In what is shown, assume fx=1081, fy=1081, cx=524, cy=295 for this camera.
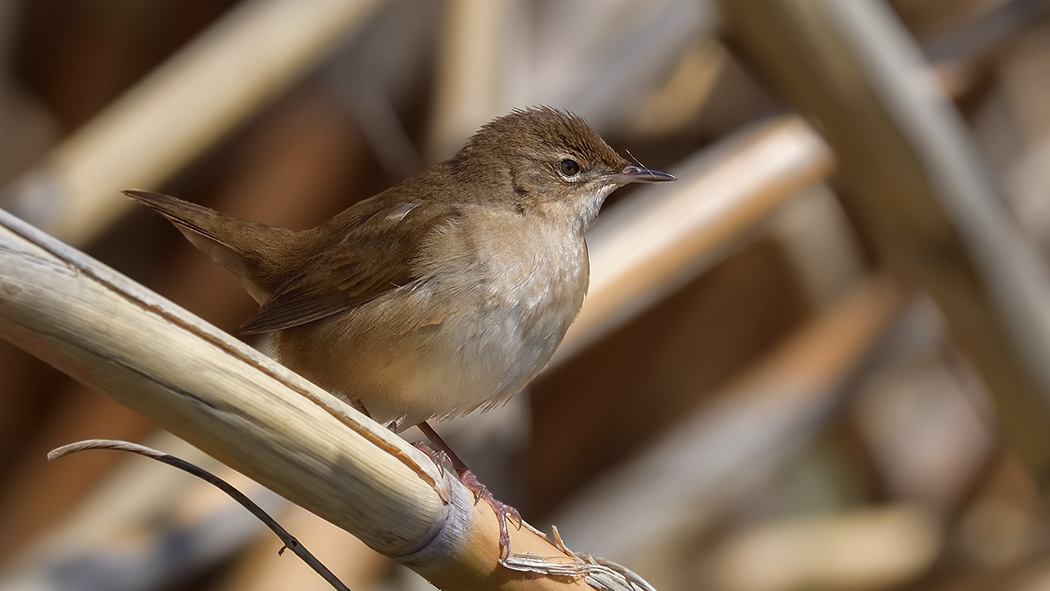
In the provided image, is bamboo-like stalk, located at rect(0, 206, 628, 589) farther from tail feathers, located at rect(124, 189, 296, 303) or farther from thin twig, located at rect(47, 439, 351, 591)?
tail feathers, located at rect(124, 189, 296, 303)

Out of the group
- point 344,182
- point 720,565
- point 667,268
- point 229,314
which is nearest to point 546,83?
point 344,182

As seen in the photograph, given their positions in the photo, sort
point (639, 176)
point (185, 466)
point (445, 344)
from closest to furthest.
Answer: point (185, 466)
point (445, 344)
point (639, 176)

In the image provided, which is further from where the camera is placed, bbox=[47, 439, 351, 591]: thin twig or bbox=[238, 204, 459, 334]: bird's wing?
bbox=[238, 204, 459, 334]: bird's wing

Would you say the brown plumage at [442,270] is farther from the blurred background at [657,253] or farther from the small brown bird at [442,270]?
the blurred background at [657,253]

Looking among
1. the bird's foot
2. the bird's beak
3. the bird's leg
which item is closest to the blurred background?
the bird's beak

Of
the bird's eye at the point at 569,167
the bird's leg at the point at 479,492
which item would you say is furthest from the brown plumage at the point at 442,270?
the bird's leg at the point at 479,492

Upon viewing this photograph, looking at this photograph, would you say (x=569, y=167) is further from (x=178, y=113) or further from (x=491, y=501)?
(x=178, y=113)

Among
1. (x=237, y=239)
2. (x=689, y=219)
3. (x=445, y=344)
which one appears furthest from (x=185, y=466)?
(x=689, y=219)
